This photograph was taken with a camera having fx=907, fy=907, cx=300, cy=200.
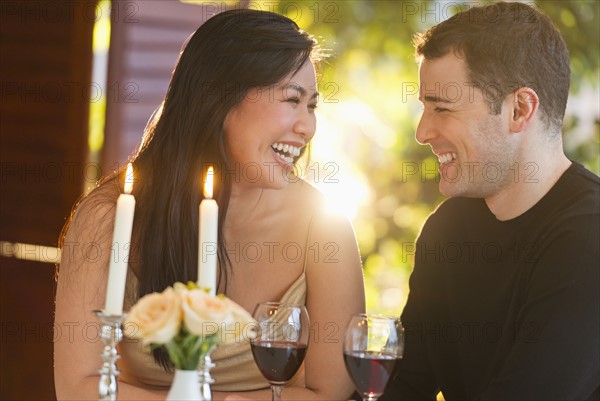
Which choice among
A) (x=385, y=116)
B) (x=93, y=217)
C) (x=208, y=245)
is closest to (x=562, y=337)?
(x=208, y=245)

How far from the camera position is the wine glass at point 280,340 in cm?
149

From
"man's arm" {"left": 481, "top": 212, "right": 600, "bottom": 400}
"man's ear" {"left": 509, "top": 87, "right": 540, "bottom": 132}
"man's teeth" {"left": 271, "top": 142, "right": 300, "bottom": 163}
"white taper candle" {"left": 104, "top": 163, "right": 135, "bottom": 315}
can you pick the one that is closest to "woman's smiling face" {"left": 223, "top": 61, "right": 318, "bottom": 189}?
"man's teeth" {"left": 271, "top": 142, "right": 300, "bottom": 163}

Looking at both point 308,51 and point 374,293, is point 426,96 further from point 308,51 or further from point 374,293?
point 374,293

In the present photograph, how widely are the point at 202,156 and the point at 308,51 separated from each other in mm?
383

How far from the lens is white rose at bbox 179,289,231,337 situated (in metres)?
1.24

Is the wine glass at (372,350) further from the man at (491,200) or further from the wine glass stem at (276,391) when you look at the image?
the man at (491,200)

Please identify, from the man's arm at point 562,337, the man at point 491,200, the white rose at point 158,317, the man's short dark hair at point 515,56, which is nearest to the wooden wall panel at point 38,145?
the man at point 491,200

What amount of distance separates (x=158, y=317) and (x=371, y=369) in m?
0.39

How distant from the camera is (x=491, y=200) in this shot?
→ 2.21m

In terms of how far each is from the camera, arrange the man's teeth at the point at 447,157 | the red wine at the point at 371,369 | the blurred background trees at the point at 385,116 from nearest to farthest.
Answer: the red wine at the point at 371,369 < the man's teeth at the point at 447,157 < the blurred background trees at the point at 385,116

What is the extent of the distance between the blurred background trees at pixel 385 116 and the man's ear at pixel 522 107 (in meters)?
2.12

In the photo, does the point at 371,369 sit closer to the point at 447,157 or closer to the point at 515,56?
the point at 447,157

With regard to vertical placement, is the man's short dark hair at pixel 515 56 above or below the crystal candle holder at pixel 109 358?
above

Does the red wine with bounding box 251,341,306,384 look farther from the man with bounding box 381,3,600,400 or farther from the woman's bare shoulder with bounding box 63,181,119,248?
the woman's bare shoulder with bounding box 63,181,119,248
